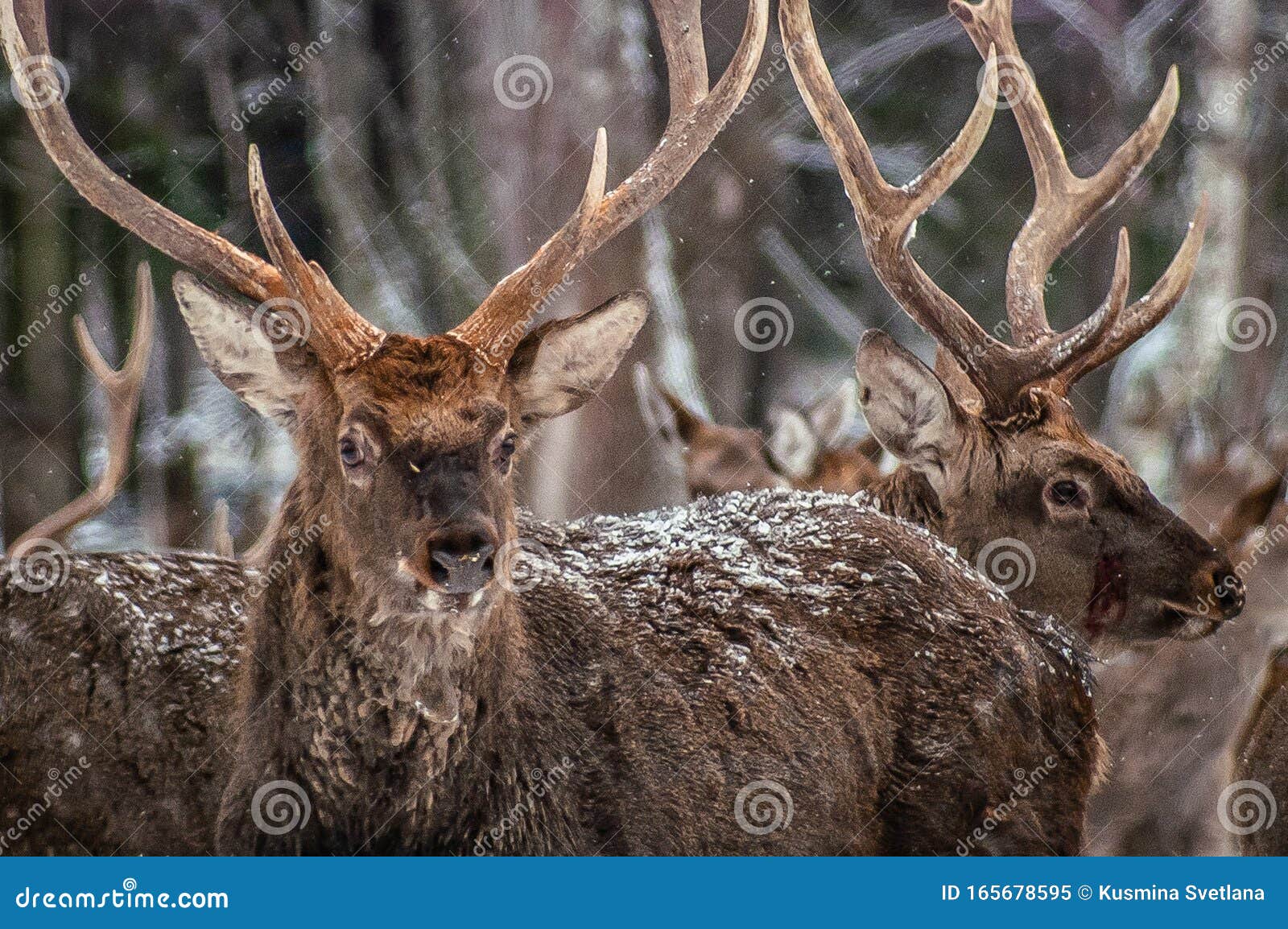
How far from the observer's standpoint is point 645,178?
3.45 metres

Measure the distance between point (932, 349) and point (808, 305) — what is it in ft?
1.66

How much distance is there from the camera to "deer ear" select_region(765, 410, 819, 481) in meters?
4.96

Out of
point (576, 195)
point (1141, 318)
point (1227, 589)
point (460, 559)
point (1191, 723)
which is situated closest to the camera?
point (460, 559)

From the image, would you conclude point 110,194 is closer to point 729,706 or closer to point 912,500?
point 729,706

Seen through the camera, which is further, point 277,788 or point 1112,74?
point 1112,74

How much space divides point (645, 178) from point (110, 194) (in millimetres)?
1183

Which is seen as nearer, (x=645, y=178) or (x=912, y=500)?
(x=645, y=178)

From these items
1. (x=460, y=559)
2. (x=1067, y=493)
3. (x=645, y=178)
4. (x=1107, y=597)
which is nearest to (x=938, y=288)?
(x=1067, y=493)

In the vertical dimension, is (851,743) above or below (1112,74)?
below

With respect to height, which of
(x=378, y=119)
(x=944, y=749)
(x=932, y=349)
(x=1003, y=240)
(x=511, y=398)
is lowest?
(x=944, y=749)

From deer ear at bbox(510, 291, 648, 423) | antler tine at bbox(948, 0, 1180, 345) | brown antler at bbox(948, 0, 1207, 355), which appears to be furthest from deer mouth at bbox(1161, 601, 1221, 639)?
deer ear at bbox(510, 291, 648, 423)

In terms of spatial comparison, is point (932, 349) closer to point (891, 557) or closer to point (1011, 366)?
point (1011, 366)

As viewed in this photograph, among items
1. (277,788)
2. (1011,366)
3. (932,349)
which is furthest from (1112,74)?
(277,788)

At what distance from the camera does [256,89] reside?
15.1 ft
